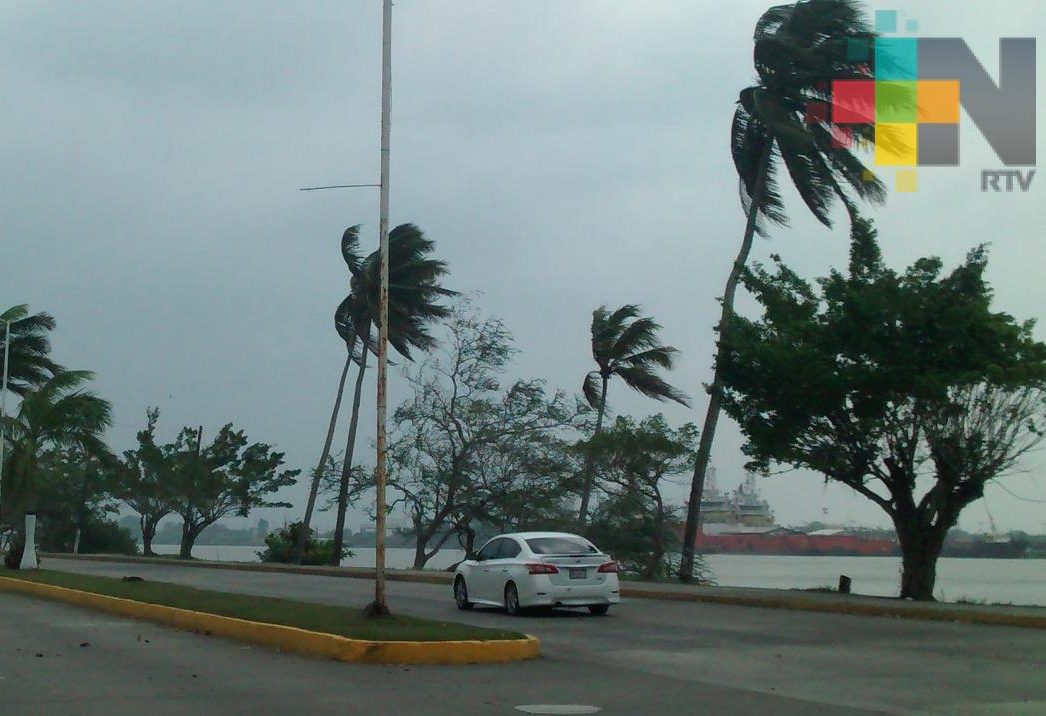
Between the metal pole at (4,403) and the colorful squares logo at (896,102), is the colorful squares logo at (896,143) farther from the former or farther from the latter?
the metal pole at (4,403)

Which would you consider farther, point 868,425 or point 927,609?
point 868,425

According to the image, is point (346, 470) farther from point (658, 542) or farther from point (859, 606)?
point (859, 606)

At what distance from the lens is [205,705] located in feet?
34.6

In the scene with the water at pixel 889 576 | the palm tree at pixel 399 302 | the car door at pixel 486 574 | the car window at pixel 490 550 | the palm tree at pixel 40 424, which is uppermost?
the palm tree at pixel 399 302

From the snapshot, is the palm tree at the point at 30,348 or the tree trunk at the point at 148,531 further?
the tree trunk at the point at 148,531

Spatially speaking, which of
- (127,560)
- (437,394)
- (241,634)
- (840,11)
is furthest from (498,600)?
(127,560)

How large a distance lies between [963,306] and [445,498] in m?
25.8

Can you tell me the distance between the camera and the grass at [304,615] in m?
14.6

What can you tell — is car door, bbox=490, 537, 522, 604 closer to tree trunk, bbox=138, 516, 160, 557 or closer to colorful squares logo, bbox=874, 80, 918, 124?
colorful squares logo, bbox=874, 80, 918, 124

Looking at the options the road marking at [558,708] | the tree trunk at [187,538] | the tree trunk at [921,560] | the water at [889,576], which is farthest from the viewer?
the tree trunk at [187,538]

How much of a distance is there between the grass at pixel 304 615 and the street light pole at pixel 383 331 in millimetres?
649

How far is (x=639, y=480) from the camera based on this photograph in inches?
1740

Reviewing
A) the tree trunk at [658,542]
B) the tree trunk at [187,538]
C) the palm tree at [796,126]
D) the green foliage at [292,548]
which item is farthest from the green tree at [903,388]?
the tree trunk at [187,538]

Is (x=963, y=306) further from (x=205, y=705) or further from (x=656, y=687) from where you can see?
(x=205, y=705)
